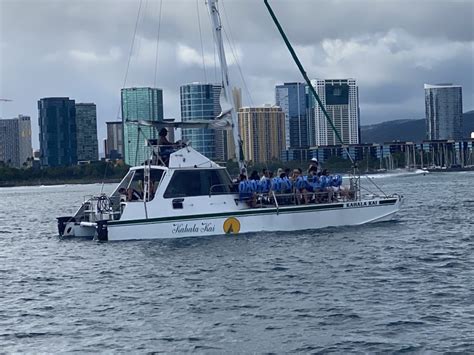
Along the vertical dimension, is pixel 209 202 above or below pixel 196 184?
below

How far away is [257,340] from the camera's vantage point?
19.7 m

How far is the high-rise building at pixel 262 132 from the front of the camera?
106312 millimetres

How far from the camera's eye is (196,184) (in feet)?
120

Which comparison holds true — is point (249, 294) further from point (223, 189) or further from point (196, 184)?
point (223, 189)

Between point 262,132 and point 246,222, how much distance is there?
7885 cm

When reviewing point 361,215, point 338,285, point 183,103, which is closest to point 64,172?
point 183,103

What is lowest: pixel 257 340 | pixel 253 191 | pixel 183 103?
pixel 257 340

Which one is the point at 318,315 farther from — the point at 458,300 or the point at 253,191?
the point at 253,191

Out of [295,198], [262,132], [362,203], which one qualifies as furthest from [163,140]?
[262,132]

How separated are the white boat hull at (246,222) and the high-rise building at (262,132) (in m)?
59.9

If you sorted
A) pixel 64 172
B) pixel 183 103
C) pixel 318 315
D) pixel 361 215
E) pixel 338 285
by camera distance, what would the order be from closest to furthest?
pixel 318 315, pixel 338 285, pixel 361 215, pixel 183 103, pixel 64 172

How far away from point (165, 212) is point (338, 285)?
38.4 ft

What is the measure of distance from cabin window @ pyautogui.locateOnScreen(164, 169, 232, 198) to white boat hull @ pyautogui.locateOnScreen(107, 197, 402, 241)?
88 centimetres

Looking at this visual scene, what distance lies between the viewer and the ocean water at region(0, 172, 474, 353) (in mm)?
19859
